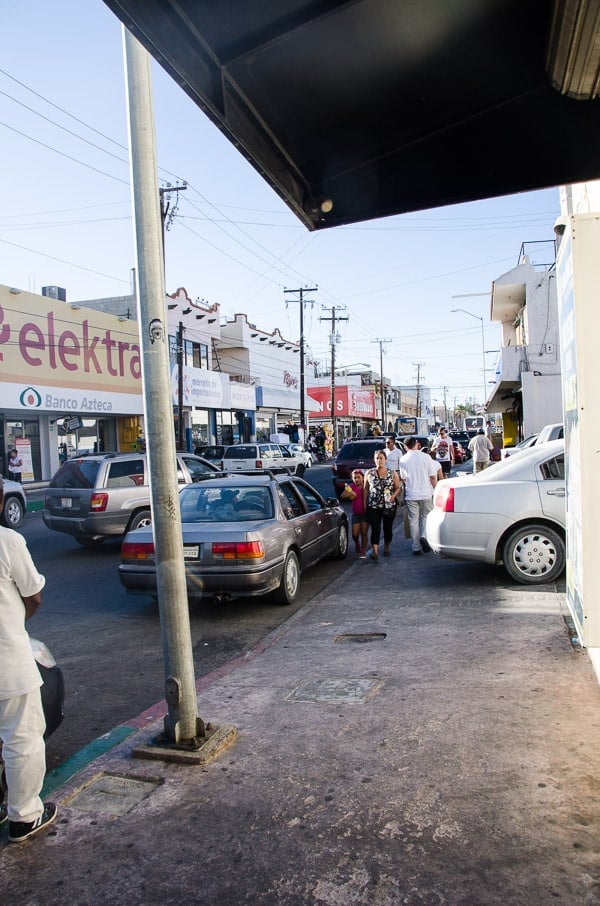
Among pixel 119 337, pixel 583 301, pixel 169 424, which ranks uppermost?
pixel 119 337

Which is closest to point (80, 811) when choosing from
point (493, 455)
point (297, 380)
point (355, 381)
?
point (493, 455)

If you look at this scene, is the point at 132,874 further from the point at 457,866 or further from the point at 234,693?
the point at 234,693

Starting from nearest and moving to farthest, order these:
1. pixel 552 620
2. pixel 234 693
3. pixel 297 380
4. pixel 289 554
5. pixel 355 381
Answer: pixel 234 693 < pixel 552 620 < pixel 289 554 < pixel 297 380 < pixel 355 381

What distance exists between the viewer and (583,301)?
12.1ft

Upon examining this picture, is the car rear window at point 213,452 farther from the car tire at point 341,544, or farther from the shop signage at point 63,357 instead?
the car tire at point 341,544

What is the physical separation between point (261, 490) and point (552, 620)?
3.56 metres

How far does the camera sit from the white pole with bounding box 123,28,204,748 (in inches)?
161

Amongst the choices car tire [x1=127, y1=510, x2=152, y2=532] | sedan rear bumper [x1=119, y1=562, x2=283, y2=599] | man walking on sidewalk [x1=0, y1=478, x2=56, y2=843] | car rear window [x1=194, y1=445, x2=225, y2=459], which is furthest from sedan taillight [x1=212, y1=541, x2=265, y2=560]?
car rear window [x1=194, y1=445, x2=225, y2=459]

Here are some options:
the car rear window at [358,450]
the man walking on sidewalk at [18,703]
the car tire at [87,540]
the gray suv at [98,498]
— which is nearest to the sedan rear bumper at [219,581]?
the man walking on sidewalk at [18,703]

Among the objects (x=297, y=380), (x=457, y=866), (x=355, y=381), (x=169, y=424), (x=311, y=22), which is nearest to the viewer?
(x=311, y=22)

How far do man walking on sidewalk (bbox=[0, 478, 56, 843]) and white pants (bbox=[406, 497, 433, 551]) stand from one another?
7701 millimetres

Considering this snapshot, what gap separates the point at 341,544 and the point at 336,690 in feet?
18.1

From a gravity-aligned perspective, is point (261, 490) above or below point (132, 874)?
above

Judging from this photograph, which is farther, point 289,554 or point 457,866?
point 289,554
